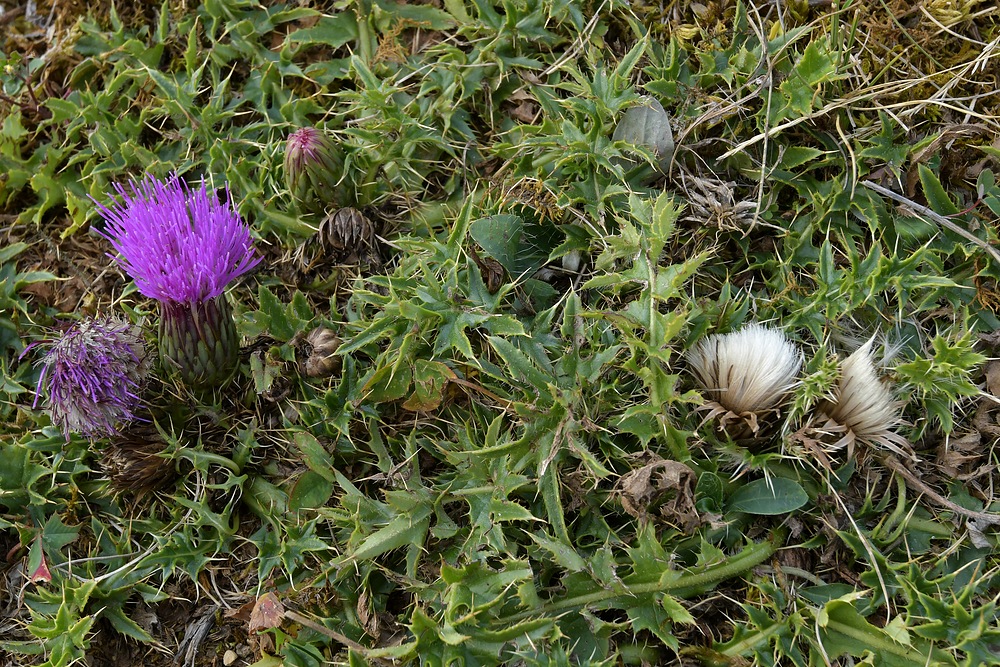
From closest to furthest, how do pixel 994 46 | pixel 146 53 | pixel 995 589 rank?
1. pixel 995 589
2. pixel 994 46
3. pixel 146 53

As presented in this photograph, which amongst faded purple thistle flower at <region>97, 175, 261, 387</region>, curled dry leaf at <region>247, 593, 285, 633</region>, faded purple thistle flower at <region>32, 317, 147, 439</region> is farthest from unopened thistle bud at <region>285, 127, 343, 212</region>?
curled dry leaf at <region>247, 593, 285, 633</region>

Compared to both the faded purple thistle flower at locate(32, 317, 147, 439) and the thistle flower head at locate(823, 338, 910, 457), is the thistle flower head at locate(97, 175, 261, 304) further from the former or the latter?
the thistle flower head at locate(823, 338, 910, 457)

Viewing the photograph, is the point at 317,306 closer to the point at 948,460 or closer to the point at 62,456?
the point at 62,456

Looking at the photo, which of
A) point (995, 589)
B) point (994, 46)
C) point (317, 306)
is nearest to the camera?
point (995, 589)

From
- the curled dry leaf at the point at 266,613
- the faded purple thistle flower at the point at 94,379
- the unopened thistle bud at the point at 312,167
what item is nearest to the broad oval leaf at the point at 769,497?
the curled dry leaf at the point at 266,613

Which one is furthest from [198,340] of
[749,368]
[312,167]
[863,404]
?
[863,404]

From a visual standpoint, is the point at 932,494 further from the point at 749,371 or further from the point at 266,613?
the point at 266,613

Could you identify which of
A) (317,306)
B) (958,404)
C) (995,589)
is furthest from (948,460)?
(317,306)
